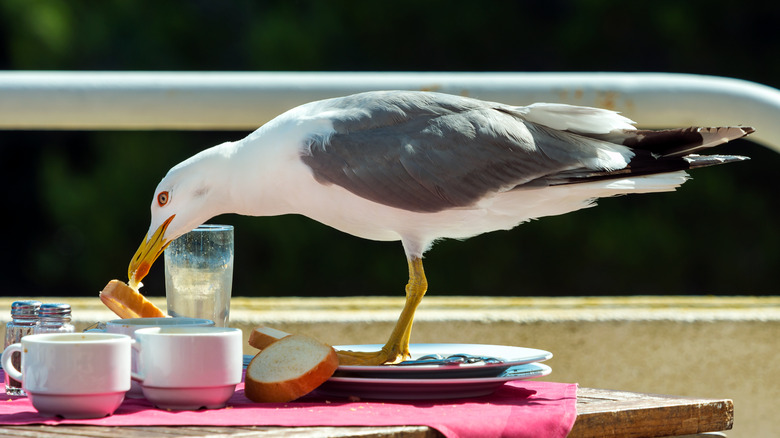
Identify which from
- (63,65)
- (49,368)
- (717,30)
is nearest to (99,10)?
(63,65)

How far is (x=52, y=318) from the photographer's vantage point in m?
1.49

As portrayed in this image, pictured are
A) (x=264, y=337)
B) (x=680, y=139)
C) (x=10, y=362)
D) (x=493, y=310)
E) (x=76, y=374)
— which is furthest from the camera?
(x=493, y=310)

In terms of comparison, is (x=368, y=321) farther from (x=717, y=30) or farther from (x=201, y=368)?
(x=717, y=30)

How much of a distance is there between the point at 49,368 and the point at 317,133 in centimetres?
62

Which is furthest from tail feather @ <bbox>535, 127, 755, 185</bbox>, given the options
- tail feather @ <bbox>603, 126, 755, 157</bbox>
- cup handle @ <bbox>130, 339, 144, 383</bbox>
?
cup handle @ <bbox>130, 339, 144, 383</bbox>

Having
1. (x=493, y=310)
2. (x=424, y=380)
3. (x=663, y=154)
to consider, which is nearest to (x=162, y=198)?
(x=424, y=380)

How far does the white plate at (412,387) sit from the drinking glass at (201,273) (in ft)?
0.84

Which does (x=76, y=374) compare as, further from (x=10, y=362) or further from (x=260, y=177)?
(x=260, y=177)

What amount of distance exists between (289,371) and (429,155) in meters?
0.44

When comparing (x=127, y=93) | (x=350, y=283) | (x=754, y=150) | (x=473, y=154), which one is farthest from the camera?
(x=754, y=150)

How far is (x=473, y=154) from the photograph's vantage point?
1.73 m

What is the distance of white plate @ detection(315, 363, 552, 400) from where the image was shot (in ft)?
4.65

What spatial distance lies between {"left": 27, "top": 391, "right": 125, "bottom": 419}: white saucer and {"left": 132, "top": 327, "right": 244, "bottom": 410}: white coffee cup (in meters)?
0.05

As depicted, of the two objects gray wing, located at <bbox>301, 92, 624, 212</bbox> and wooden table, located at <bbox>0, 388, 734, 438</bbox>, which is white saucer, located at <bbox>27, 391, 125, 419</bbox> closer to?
wooden table, located at <bbox>0, 388, 734, 438</bbox>
